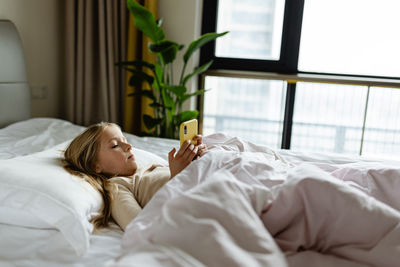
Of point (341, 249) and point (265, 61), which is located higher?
point (265, 61)

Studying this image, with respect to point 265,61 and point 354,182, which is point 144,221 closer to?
point 354,182

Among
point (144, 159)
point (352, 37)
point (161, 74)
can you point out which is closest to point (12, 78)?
point (161, 74)

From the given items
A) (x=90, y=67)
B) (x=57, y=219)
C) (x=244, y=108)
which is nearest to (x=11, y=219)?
(x=57, y=219)

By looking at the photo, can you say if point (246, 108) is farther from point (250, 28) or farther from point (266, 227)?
point (266, 227)

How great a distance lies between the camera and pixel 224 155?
1350 millimetres

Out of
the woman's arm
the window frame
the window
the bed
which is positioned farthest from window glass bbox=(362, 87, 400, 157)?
the woman's arm

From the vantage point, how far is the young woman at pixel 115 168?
1.35 metres

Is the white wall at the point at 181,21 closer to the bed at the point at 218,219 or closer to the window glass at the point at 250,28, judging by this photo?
the window glass at the point at 250,28

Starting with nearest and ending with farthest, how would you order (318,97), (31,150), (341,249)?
(341,249), (31,150), (318,97)

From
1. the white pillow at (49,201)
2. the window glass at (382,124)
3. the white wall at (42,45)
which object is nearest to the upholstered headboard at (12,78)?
the white wall at (42,45)

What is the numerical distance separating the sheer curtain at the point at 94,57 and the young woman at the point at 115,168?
1.61 meters

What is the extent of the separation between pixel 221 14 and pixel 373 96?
134cm

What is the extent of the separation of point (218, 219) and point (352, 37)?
9.07 feet

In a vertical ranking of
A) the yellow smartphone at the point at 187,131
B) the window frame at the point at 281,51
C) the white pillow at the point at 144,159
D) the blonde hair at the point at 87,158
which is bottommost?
the white pillow at the point at 144,159
